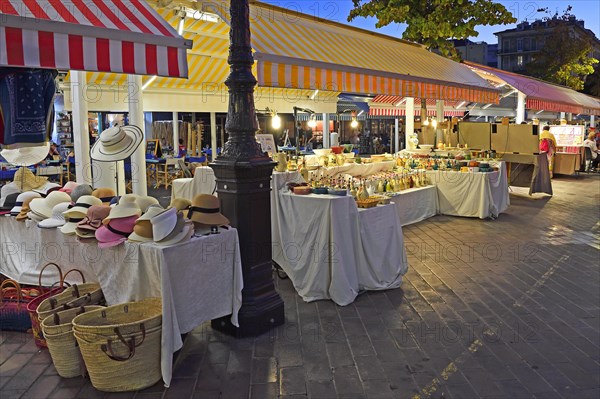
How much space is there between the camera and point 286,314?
180 inches

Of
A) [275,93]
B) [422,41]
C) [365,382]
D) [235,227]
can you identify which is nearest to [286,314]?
[235,227]

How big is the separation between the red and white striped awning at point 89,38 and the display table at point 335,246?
1.86 m

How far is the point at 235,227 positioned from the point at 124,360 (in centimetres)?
138

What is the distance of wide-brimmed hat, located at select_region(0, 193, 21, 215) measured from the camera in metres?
4.75

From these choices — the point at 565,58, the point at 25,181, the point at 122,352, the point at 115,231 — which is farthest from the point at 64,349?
the point at 565,58

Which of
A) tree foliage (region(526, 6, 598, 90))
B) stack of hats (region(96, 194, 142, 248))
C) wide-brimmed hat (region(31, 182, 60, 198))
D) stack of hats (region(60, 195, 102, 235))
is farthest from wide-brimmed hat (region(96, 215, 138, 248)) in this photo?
tree foliage (region(526, 6, 598, 90))

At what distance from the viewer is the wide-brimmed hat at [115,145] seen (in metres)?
4.66

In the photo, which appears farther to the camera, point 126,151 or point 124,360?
point 126,151

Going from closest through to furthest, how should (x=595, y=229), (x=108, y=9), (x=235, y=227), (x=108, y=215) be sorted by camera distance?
(x=108, y=215) → (x=235, y=227) → (x=108, y=9) → (x=595, y=229)

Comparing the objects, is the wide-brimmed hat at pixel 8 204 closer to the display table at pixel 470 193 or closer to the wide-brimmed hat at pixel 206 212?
the wide-brimmed hat at pixel 206 212

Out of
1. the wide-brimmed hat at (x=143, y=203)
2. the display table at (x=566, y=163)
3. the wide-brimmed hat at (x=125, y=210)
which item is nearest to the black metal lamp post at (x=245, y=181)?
the wide-brimmed hat at (x=143, y=203)

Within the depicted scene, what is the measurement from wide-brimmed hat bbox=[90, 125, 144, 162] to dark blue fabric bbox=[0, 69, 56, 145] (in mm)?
486

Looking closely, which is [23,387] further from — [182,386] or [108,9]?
[108,9]

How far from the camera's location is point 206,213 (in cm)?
380
